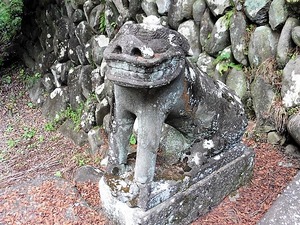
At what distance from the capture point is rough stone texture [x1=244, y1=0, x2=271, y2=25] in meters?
3.31

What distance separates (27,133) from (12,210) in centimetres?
282

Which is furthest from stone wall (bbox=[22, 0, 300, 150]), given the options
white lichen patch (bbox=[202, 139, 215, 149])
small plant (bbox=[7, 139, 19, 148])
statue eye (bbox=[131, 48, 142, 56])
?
statue eye (bbox=[131, 48, 142, 56])

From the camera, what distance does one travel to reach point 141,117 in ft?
7.22

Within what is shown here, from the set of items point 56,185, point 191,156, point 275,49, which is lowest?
point 56,185

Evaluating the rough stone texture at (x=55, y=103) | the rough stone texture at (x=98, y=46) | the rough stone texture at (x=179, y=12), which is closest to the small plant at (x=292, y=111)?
the rough stone texture at (x=179, y=12)

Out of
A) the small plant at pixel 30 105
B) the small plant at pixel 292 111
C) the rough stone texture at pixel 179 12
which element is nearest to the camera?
the small plant at pixel 292 111

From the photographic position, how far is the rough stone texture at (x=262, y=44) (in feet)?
11.0

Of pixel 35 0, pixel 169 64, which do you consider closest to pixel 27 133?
pixel 35 0

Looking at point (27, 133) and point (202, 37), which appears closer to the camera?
point (202, 37)

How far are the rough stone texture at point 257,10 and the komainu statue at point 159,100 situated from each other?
952mm

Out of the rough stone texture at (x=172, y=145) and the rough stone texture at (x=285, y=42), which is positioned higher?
the rough stone texture at (x=285, y=42)

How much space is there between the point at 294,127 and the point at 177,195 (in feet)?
3.87

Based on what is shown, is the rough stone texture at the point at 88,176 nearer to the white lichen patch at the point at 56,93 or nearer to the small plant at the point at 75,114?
the small plant at the point at 75,114

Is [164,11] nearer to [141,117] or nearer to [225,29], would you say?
[225,29]
